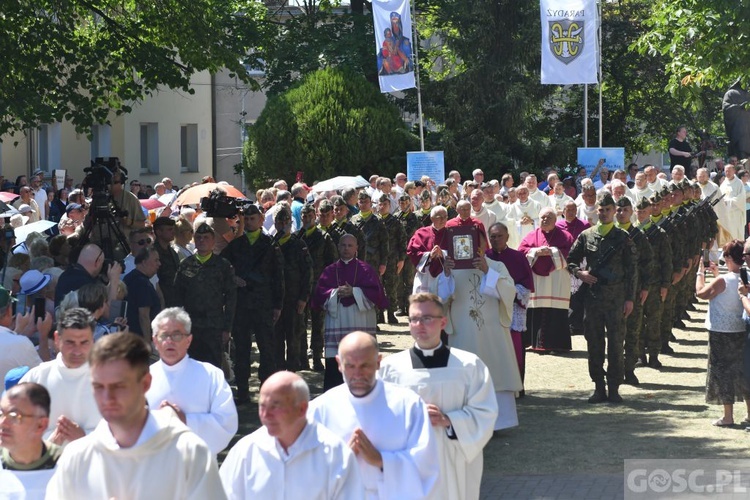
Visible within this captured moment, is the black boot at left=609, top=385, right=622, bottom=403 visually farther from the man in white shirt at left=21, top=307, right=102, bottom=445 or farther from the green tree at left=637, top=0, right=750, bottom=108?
A: the man in white shirt at left=21, top=307, right=102, bottom=445

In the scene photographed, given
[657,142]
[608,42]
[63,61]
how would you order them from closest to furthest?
[63,61] → [608,42] → [657,142]

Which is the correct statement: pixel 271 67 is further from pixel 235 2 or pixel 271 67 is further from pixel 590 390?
pixel 590 390

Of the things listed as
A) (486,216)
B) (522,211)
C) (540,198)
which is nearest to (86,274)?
(486,216)

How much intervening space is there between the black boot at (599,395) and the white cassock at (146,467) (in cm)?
899

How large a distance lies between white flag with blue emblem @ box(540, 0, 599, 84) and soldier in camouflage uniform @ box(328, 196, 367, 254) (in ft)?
32.4

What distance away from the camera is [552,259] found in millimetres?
16078

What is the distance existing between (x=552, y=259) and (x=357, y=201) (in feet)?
A: 12.3

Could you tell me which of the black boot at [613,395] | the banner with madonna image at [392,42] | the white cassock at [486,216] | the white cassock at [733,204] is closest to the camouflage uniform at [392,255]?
the white cassock at [486,216]

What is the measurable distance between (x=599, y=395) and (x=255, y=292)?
364cm

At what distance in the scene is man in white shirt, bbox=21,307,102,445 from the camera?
22.1 ft

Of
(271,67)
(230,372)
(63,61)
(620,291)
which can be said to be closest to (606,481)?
(620,291)

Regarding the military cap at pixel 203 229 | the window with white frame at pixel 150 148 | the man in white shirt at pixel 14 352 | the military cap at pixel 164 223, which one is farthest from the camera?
the window with white frame at pixel 150 148

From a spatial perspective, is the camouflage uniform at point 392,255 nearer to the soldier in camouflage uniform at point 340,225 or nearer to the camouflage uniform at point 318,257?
the soldier in camouflage uniform at point 340,225

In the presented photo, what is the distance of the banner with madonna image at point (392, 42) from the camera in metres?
26.8
